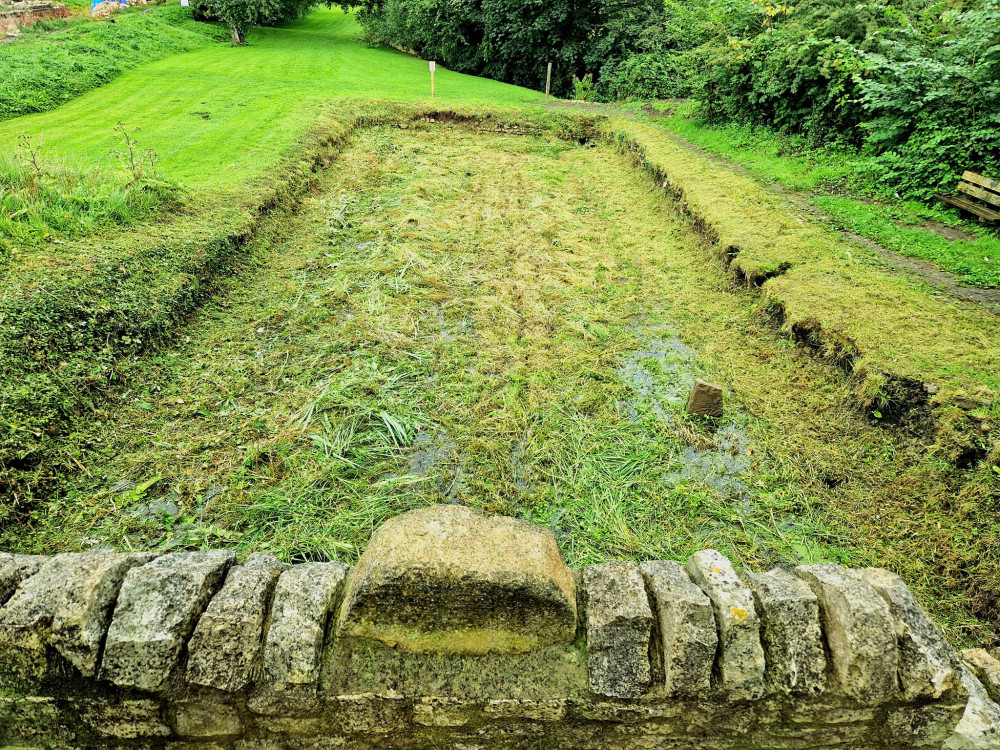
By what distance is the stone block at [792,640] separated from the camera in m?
2.15

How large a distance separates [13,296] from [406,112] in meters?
12.1

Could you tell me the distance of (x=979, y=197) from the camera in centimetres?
742

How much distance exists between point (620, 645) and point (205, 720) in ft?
5.43

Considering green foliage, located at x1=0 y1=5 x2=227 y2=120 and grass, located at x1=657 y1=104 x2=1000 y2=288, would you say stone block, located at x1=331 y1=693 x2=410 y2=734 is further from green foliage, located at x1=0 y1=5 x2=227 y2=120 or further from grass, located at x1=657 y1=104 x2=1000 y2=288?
green foliage, located at x1=0 y1=5 x2=227 y2=120

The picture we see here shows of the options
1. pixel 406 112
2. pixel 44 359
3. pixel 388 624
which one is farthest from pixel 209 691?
pixel 406 112

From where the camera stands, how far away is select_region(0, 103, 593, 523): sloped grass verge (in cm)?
402

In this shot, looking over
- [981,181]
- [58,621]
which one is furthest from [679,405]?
[981,181]

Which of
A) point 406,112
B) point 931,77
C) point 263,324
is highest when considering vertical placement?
point 931,77

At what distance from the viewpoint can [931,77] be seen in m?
8.41

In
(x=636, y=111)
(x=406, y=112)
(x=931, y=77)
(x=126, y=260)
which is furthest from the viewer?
(x=636, y=111)

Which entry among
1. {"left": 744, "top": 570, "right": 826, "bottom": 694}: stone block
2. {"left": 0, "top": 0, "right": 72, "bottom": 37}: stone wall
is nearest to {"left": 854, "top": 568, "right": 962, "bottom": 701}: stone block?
{"left": 744, "top": 570, "right": 826, "bottom": 694}: stone block

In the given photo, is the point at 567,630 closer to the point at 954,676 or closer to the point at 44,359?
the point at 954,676

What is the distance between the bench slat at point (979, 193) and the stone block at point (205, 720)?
9799 millimetres

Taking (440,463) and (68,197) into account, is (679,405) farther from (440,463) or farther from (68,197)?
(68,197)
